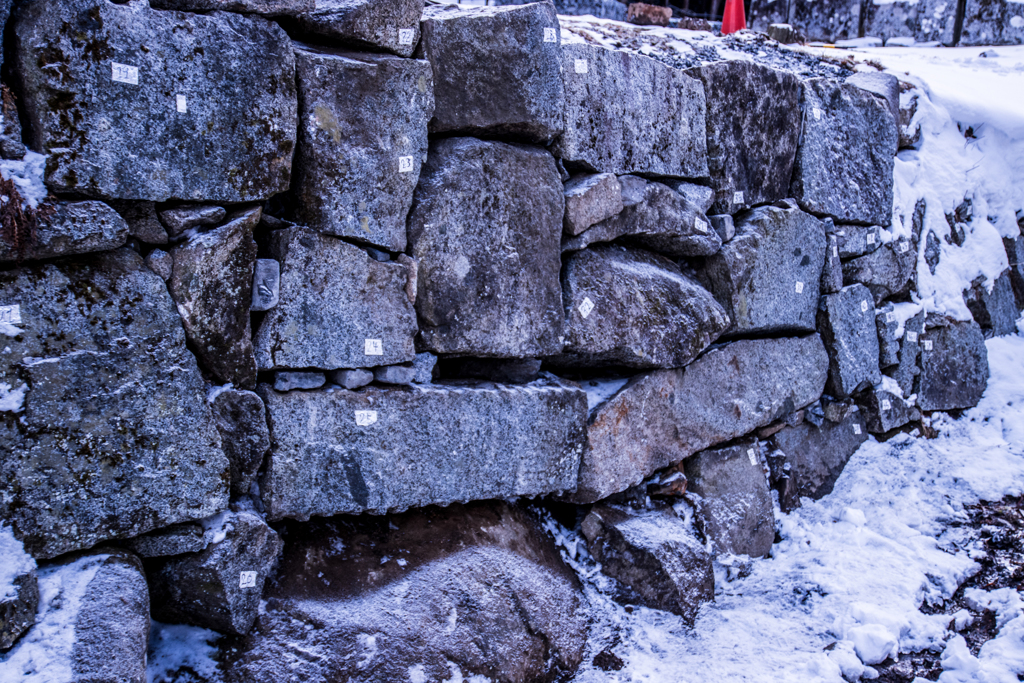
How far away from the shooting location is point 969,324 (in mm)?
5855

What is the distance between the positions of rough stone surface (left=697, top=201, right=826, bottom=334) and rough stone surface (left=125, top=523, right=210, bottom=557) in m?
3.20

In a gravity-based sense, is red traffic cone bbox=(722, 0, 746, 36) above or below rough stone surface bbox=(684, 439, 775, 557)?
above

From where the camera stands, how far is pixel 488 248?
3645 mm

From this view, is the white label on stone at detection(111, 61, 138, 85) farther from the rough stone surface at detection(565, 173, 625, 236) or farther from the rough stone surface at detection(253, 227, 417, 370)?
the rough stone surface at detection(565, 173, 625, 236)

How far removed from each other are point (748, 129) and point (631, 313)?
1551mm

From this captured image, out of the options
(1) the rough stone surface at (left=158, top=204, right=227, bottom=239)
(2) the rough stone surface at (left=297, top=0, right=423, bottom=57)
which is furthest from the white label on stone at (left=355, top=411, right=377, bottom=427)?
(2) the rough stone surface at (left=297, top=0, right=423, bottom=57)

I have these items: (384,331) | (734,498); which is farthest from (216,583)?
(734,498)

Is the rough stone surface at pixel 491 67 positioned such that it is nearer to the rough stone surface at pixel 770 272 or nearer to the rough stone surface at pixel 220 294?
the rough stone surface at pixel 220 294

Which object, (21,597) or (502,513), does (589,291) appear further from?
(21,597)

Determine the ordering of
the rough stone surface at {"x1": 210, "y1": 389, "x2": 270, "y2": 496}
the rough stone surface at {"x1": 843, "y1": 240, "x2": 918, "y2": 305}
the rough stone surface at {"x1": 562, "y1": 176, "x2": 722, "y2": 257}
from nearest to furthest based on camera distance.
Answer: the rough stone surface at {"x1": 210, "y1": 389, "x2": 270, "y2": 496} < the rough stone surface at {"x1": 562, "y1": 176, "x2": 722, "y2": 257} < the rough stone surface at {"x1": 843, "y1": 240, "x2": 918, "y2": 305}

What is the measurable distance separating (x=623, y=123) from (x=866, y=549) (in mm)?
2863

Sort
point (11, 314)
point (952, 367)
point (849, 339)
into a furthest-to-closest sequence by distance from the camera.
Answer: point (952, 367) < point (849, 339) < point (11, 314)

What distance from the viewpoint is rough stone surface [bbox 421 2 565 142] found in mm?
3525

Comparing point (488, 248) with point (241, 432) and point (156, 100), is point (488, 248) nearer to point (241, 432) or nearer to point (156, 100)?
point (241, 432)
